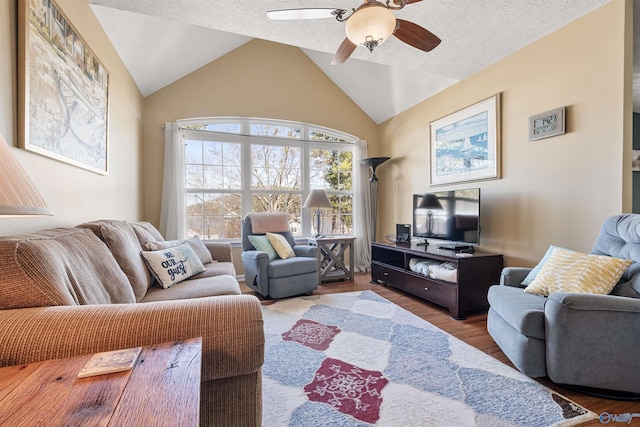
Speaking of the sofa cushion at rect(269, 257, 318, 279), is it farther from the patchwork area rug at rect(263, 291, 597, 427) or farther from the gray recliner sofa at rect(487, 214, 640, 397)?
the gray recliner sofa at rect(487, 214, 640, 397)

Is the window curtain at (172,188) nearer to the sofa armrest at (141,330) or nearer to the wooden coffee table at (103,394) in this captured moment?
the sofa armrest at (141,330)

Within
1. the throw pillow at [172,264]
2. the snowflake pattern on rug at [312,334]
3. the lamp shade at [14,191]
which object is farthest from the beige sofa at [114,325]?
the snowflake pattern on rug at [312,334]

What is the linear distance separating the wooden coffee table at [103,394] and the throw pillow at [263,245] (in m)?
2.65

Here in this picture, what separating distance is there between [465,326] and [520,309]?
33.5 inches

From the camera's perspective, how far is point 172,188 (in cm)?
369

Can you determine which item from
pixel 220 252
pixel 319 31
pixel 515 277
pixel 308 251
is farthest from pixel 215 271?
pixel 515 277

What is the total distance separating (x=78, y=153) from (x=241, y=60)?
2.86 metres

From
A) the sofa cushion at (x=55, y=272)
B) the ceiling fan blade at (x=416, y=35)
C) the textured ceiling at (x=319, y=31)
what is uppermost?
the textured ceiling at (x=319, y=31)

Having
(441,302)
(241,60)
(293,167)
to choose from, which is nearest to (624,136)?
(441,302)

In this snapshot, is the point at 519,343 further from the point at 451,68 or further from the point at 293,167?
the point at 293,167

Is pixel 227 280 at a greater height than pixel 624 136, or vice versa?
pixel 624 136

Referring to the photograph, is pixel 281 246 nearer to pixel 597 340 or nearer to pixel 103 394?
pixel 597 340

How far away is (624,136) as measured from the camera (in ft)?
6.48

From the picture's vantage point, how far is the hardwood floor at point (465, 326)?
1.44m
